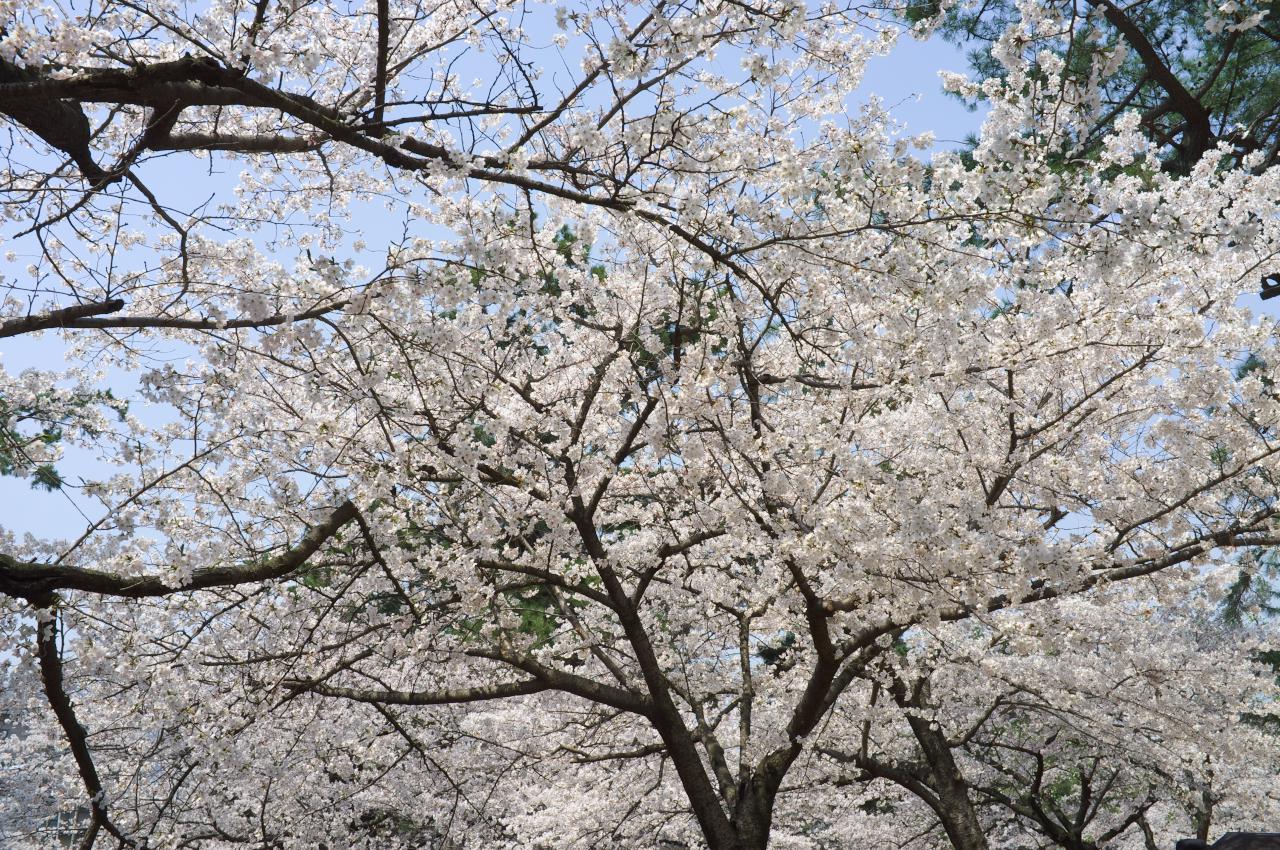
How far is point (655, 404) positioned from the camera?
5.93m

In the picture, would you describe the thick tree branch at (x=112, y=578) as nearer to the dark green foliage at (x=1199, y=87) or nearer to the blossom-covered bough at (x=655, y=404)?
the blossom-covered bough at (x=655, y=404)

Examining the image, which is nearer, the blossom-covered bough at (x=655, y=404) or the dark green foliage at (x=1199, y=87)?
the blossom-covered bough at (x=655, y=404)

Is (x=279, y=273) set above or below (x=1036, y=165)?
above

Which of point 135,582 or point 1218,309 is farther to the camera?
point 1218,309

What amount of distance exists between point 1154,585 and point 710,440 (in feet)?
9.83

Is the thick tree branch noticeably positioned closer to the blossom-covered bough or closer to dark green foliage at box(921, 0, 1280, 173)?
the blossom-covered bough

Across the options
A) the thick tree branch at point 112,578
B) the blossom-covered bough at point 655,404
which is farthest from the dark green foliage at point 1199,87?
the thick tree branch at point 112,578

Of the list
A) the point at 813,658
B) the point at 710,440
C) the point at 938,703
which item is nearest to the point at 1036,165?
the point at 710,440

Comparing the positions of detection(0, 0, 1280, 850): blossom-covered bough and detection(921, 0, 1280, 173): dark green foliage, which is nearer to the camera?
detection(0, 0, 1280, 850): blossom-covered bough

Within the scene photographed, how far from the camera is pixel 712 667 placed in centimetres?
945

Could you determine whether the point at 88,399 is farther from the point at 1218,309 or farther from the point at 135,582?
the point at 1218,309

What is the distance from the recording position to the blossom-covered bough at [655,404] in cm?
374

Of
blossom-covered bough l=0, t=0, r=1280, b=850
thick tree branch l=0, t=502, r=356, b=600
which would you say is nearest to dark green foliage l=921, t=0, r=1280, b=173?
blossom-covered bough l=0, t=0, r=1280, b=850

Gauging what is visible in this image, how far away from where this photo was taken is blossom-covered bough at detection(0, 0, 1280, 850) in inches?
147
